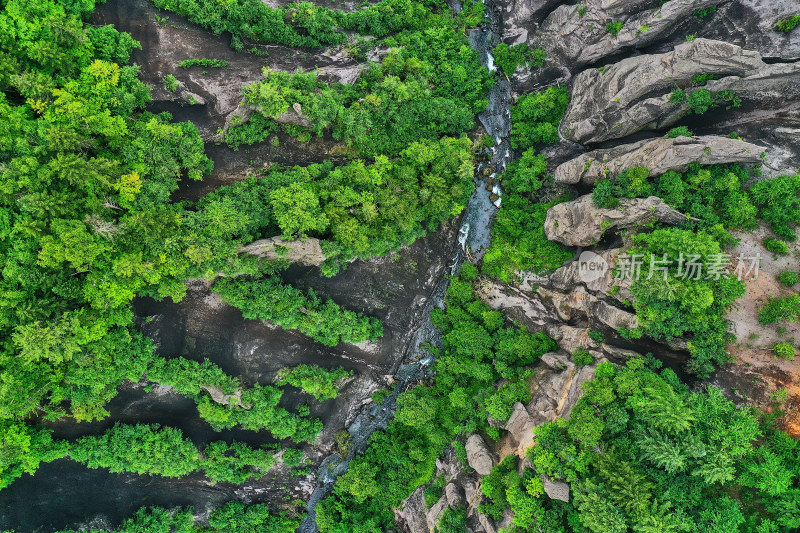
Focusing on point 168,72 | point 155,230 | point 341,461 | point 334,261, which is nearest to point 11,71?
point 168,72

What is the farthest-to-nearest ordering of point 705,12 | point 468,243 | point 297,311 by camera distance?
point 468,243 < point 297,311 < point 705,12

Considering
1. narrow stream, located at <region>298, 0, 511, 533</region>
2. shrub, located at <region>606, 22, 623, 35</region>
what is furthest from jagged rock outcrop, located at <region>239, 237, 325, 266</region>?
shrub, located at <region>606, 22, 623, 35</region>

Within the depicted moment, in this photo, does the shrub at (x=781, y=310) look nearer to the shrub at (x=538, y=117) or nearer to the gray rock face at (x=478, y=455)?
the shrub at (x=538, y=117)

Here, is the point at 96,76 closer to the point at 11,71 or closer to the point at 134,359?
the point at 11,71

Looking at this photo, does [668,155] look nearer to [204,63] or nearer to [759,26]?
[759,26]

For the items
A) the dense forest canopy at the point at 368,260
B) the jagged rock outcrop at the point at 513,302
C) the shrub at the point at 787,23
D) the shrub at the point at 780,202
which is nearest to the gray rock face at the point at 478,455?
the dense forest canopy at the point at 368,260

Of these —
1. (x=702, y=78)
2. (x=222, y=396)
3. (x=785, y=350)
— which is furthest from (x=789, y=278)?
(x=222, y=396)
